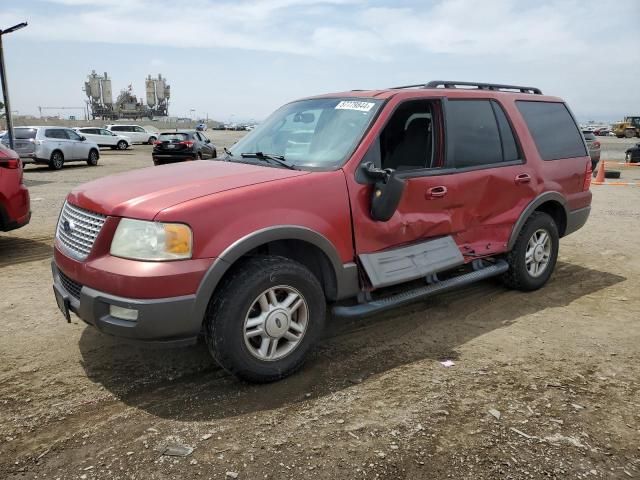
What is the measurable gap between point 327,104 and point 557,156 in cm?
253

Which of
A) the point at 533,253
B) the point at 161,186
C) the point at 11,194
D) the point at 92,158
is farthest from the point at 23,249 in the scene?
the point at 92,158

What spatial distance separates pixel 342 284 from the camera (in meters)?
3.59

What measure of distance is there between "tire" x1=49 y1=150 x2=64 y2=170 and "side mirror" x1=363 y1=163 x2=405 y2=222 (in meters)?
→ 18.4

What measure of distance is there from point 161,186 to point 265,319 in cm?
106

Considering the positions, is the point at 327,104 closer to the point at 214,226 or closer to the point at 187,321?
the point at 214,226

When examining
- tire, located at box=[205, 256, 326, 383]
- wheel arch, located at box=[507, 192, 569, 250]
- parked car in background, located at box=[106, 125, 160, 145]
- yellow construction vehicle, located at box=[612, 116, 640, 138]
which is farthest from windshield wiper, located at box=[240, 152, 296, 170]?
yellow construction vehicle, located at box=[612, 116, 640, 138]

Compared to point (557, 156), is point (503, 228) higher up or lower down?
lower down

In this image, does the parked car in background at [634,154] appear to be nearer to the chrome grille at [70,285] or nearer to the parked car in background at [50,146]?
the parked car in background at [50,146]

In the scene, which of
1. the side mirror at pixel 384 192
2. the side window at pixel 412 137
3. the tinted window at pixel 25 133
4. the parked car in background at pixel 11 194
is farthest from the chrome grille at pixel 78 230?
the tinted window at pixel 25 133

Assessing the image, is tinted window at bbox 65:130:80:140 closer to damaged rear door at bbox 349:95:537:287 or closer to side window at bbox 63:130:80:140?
side window at bbox 63:130:80:140

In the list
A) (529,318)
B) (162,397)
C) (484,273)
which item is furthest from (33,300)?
(529,318)

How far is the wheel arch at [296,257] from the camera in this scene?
2988mm

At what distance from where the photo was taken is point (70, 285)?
3.32 m

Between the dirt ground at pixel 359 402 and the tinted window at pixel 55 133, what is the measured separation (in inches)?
661
